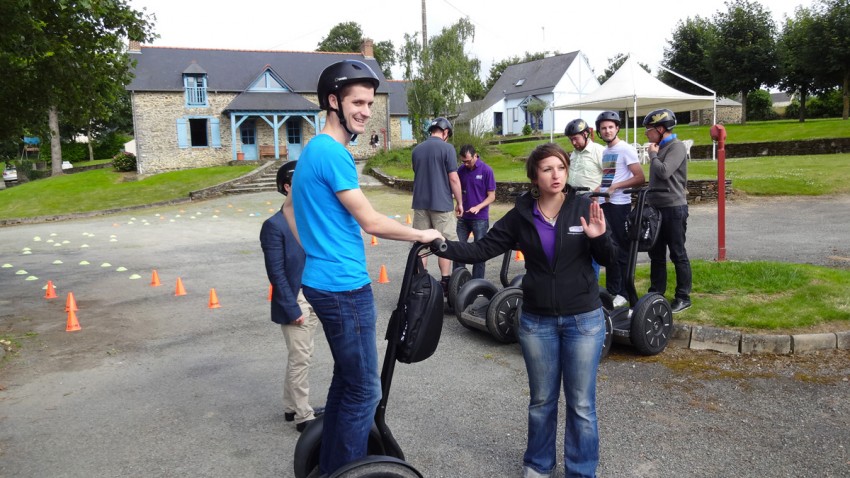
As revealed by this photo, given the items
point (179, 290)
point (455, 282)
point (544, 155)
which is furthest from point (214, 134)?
point (544, 155)

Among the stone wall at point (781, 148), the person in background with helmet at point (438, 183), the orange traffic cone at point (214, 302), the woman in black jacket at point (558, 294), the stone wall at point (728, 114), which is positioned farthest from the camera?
the stone wall at point (728, 114)

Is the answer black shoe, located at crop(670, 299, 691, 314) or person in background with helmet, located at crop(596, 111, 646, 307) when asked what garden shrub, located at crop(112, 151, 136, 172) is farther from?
black shoe, located at crop(670, 299, 691, 314)

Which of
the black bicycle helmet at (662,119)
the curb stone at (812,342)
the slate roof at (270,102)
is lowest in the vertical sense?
the curb stone at (812,342)

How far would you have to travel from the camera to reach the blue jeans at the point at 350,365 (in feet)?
8.90

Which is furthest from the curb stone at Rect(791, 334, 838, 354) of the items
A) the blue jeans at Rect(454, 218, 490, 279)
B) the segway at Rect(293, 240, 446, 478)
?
the segway at Rect(293, 240, 446, 478)

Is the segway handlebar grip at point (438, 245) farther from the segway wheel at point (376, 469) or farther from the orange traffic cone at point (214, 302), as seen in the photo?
the orange traffic cone at point (214, 302)

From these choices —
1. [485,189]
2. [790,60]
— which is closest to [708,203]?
[485,189]

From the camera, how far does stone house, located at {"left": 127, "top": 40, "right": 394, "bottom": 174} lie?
36156 millimetres

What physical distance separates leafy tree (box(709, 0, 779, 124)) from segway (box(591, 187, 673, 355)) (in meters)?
41.1

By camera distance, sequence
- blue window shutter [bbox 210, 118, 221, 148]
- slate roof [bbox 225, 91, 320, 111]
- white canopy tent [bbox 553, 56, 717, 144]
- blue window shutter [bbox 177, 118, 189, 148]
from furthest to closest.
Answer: blue window shutter [bbox 210, 118, 221, 148], slate roof [bbox 225, 91, 320, 111], blue window shutter [bbox 177, 118, 189, 148], white canopy tent [bbox 553, 56, 717, 144]

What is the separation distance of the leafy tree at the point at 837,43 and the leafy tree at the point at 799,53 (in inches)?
17.4

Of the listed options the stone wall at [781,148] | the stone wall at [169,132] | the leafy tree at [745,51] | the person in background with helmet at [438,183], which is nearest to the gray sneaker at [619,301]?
the person in background with helmet at [438,183]

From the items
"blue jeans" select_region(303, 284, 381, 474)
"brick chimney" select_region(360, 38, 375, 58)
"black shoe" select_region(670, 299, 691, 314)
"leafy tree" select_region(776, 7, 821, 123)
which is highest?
"brick chimney" select_region(360, 38, 375, 58)

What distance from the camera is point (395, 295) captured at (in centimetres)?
836
